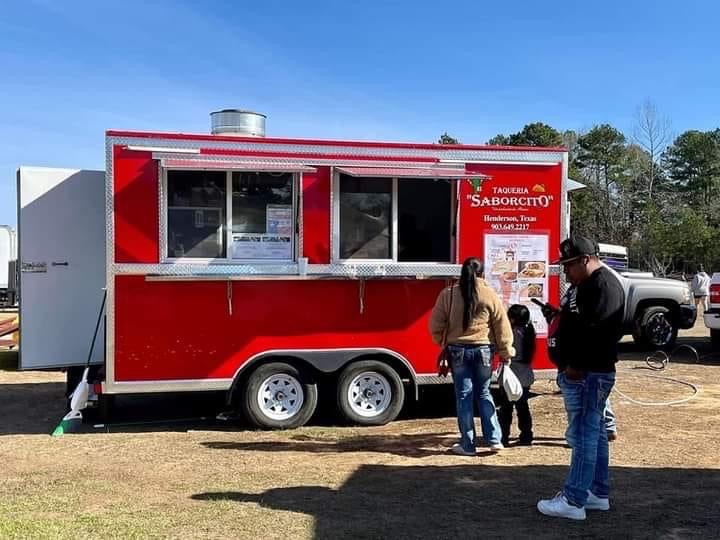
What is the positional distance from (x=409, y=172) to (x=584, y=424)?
350cm

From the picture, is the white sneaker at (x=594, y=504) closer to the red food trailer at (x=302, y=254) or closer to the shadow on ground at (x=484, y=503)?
the shadow on ground at (x=484, y=503)

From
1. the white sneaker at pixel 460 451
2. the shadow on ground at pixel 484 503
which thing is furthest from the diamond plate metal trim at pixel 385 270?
the shadow on ground at pixel 484 503

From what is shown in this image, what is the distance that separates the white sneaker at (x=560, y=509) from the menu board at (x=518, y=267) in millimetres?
3129

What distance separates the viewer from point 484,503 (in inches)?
194

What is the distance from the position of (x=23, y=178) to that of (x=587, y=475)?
5.91 meters

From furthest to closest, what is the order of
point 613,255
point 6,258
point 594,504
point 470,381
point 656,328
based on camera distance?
point 6,258 → point 613,255 → point 656,328 → point 470,381 → point 594,504

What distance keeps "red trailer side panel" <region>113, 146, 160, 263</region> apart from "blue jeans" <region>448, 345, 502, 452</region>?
9.90 feet

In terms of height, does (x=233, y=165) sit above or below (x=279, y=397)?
above

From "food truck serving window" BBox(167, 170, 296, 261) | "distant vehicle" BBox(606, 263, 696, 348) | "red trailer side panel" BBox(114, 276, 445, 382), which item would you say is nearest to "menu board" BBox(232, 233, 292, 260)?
"food truck serving window" BBox(167, 170, 296, 261)

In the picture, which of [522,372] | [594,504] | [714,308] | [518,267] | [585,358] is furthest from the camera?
[714,308]

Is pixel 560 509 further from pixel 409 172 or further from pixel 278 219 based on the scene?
pixel 278 219

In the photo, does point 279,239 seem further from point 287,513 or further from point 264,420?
point 287,513

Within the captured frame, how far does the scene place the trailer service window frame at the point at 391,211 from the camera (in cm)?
726

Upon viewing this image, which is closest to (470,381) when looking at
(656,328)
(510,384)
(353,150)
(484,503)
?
(510,384)
